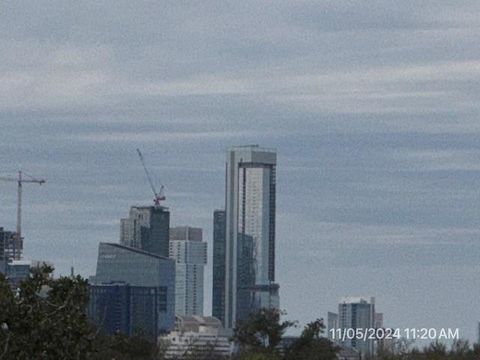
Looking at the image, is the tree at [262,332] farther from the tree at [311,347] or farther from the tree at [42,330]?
the tree at [42,330]

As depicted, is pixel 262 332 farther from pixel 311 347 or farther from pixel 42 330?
pixel 42 330

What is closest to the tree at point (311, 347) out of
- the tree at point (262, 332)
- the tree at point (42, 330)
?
the tree at point (262, 332)

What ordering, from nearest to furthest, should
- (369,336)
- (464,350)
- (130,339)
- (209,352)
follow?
(130,339)
(464,350)
(209,352)
(369,336)

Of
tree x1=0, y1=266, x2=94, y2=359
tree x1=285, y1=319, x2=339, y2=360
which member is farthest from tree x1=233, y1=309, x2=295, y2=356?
tree x1=0, y1=266, x2=94, y2=359

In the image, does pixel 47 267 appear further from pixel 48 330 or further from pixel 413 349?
pixel 413 349

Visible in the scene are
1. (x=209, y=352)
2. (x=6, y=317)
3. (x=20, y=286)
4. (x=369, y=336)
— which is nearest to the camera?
(x=6, y=317)

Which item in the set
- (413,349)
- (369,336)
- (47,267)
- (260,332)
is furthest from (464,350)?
(47,267)

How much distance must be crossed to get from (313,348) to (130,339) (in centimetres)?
1436

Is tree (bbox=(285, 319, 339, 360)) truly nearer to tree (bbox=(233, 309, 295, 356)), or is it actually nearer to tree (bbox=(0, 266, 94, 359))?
tree (bbox=(233, 309, 295, 356))

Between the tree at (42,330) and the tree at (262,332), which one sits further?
the tree at (262,332)

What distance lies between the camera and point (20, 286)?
5003 cm

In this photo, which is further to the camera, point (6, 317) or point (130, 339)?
point (130, 339)

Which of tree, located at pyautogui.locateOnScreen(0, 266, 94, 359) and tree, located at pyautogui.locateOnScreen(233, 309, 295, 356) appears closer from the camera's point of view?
tree, located at pyautogui.locateOnScreen(0, 266, 94, 359)

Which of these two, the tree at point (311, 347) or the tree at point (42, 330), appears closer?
the tree at point (42, 330)
